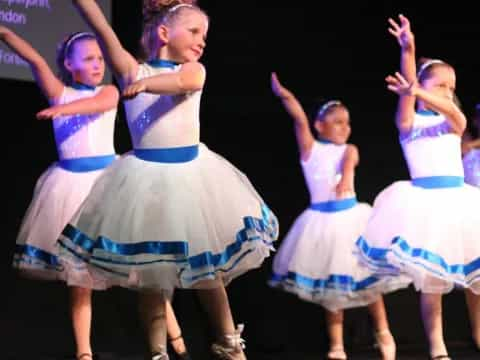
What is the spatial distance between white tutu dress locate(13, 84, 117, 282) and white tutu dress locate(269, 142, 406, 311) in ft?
3.48

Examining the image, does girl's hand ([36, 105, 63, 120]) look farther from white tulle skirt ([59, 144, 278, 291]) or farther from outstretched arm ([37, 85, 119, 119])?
white tulle skirt ([59, 144, 278, 291])

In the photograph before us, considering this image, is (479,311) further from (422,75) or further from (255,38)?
(255,38)

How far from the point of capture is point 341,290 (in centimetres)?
349

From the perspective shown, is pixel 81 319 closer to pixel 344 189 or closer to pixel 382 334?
pixel 382 334

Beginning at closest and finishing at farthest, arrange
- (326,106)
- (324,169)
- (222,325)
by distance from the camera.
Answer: (222,325) < (324,169) < (326,106)

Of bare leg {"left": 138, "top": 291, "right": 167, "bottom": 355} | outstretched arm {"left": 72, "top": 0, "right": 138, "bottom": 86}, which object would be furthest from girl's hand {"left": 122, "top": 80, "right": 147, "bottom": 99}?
bare leg {"left": 138, "top": 291, "right": 167, "bottom": 355}

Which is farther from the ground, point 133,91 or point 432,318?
point 133,91

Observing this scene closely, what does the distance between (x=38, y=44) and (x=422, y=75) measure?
1.66 metres

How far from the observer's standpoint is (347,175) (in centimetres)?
379

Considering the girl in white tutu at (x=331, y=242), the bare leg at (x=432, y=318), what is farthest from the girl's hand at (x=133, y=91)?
the girl in white tutu at (x=331, y=242)

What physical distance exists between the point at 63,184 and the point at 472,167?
2.12 meters

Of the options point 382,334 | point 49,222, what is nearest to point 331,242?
point 382,334

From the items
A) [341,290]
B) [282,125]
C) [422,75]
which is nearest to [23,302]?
[341,290]

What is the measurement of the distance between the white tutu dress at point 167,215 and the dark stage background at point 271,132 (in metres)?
1.31
